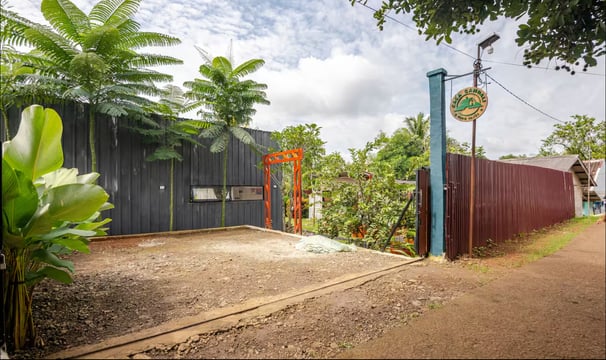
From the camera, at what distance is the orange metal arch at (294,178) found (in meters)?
6.89

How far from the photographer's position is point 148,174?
7316 millimetres

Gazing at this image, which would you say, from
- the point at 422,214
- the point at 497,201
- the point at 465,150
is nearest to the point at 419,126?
the point at 465,150

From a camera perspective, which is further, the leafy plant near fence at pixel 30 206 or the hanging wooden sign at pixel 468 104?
the hanging wooden sign at pixel 468 104

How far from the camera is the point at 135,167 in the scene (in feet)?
23.4

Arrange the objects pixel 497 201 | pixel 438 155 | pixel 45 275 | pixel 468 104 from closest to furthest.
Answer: pixel 45 275 → pixel 468 104 → pixel 438 155 → pixel 497 201

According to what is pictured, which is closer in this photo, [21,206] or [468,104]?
[21,206]

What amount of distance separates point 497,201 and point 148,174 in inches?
311

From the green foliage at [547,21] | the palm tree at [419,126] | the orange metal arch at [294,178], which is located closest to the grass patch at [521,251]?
the green foliage at [547,21]

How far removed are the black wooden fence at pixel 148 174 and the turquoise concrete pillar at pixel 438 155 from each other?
5291 mm

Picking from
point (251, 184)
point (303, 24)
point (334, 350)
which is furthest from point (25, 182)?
point (251, 184)

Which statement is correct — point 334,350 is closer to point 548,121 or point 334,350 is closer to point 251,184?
point 548,121

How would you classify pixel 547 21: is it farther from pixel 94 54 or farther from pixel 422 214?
pixel 94 54

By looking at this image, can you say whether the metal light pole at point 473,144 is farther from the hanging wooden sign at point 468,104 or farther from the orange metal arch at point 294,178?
the orange metal arch at point 294,178

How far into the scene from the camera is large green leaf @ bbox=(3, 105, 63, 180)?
1764mm
